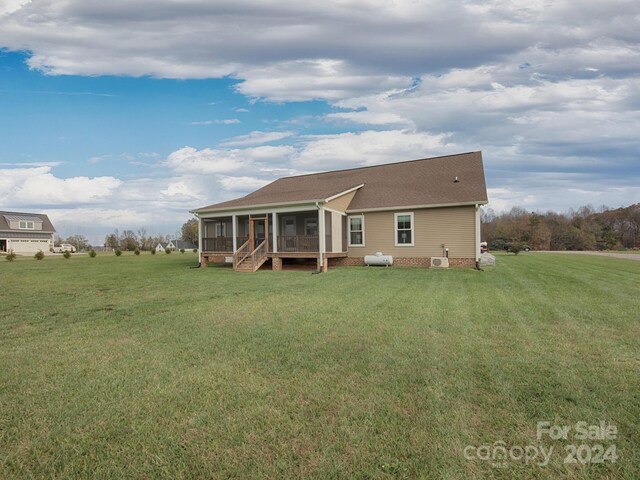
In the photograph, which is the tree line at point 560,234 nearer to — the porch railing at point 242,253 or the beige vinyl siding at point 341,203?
the beige vinyl siding at point 341,203

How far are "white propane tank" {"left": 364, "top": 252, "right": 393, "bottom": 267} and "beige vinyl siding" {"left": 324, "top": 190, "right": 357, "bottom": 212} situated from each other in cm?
274

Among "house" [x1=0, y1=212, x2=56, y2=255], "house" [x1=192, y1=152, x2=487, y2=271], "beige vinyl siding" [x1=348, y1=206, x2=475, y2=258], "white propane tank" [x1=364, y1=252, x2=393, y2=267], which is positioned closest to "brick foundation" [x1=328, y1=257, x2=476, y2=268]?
"house" [x1=192, y1=152, x2=487, y2=271]

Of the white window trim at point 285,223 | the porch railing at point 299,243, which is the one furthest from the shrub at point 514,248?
the porch railing at point 299,243

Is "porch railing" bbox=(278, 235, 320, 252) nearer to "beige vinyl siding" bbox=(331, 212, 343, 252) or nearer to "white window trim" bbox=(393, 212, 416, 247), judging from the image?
"beige vinyl siding" bbox=(331, 212, 343, 252)

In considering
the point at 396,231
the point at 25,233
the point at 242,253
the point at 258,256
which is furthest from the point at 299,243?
the point at 25,233

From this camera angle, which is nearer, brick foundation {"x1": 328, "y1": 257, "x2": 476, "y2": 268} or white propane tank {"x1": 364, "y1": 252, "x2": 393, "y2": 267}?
brick foundation {"x1": 328, "y1": 257, "x2": 476, "y2": 268}

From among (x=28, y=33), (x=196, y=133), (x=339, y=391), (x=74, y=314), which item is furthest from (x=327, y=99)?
(x=339, y=391)

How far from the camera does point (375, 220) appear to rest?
728 inches

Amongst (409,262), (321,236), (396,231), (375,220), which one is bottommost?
(409,262)

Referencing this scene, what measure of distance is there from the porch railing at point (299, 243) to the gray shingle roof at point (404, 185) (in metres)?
1.71

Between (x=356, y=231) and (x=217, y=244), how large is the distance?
7.40 metres

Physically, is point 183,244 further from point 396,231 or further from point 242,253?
point 396,231

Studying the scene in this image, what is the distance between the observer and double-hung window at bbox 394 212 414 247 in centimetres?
1764

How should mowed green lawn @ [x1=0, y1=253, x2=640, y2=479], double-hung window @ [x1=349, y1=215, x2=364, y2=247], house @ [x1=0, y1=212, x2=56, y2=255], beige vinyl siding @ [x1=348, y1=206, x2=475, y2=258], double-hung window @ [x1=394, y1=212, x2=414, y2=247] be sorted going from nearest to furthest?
1. mowed green lawn @ [x1=0, y1=253, x2=640, y2=479]
2. beige vinyl siding @ [x1=348, y1=206, x2=475, y2=258]
3. double-hung window @ [x1=394, y1=212, x2=414, y2=247]
4. double-hung window @ [x1=349, y1=215, x2=364, y2=247]
5. house @ [x1=0, y1=212, x2=56, y2=255]
